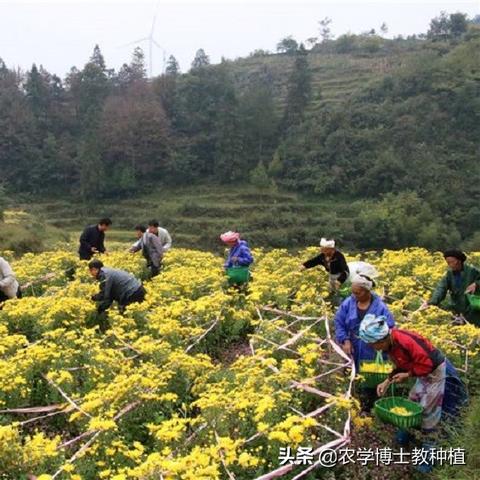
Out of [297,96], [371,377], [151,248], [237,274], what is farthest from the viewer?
[297,96]

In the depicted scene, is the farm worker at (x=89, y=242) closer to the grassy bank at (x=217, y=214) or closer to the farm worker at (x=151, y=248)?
the farm worker at (x=151, y=248)

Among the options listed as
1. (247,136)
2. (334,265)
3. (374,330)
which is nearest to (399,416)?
(374,330)

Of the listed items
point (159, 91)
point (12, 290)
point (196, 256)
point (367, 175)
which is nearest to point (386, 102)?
point (367, 175)

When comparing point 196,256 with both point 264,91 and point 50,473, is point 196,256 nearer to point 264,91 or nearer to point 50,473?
point 50,473

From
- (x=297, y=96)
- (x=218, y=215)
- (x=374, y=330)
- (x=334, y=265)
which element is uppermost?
(x=297, y=96)

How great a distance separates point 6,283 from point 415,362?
22.2ft

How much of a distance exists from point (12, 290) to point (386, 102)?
68.4 meters

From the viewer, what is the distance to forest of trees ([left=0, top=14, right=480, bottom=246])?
61428mm

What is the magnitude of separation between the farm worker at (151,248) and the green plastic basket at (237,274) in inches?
79.5

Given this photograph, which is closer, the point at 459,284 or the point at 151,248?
the point at 459,284

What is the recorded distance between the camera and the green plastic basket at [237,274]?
33.9 ft

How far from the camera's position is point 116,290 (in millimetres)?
8984

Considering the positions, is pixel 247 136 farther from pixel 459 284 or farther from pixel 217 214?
pixel 459 284

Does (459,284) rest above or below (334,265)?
→ below
